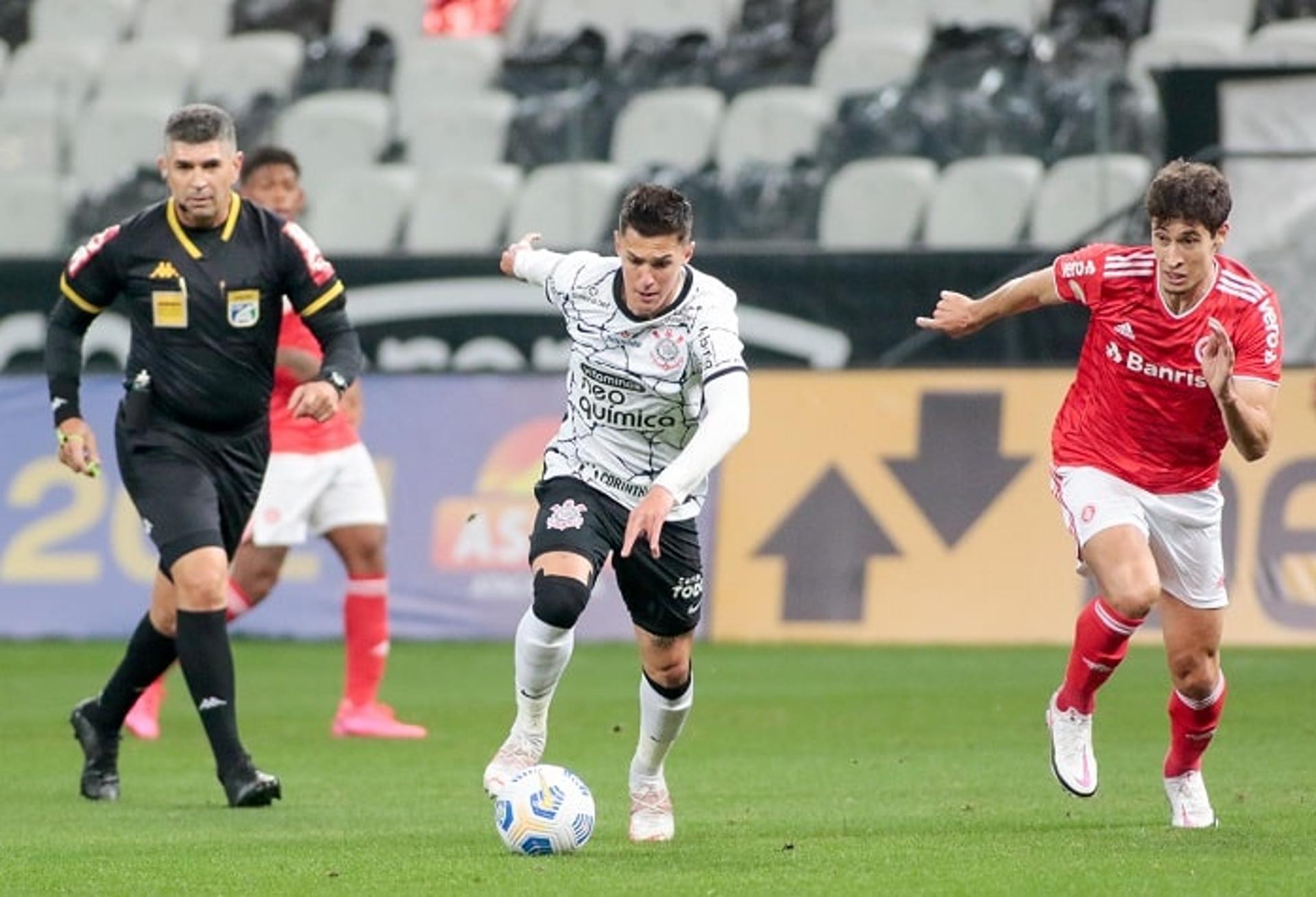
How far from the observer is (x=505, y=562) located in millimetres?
16750

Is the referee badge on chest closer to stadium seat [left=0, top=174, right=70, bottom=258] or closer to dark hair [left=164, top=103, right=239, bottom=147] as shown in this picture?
dark hair [left=164, top=103, right=239, bottom=147]

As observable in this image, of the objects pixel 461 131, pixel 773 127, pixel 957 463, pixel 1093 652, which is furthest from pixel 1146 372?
pixel 461 131

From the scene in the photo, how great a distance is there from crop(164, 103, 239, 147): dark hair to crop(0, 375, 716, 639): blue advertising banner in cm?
733

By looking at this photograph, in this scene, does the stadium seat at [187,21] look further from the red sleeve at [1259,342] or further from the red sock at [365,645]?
the red sleeve at [1259,342]

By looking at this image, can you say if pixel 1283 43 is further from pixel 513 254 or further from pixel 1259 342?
pixel 513 254

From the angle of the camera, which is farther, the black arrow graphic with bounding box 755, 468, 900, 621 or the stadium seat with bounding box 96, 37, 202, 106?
the stadium seat with bounding box 96, 37, 202, 106

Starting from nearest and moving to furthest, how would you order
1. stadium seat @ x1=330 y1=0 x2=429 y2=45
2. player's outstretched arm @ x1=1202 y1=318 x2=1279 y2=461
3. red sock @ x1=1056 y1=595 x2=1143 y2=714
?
player's outstretched arm @ x1=1202 y1=318 x2=1279 y2=461 → red sock @ x1=1056 y1=595 x2=1143 y2=714 → stadium seat @ x1=330 y1=0 x2=429 y2=45

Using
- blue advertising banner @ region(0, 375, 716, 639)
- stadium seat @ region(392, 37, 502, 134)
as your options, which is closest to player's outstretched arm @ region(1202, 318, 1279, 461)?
blue advertising banner @ region(0, 375, 716, 639)

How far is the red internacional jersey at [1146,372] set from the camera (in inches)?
342

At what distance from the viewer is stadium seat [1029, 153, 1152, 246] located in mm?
17531

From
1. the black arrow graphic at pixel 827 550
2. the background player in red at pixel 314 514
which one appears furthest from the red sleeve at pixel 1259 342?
the black arrow graphic at pixel 827 550

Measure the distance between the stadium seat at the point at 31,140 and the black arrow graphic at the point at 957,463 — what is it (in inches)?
281

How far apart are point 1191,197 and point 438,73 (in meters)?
13.7

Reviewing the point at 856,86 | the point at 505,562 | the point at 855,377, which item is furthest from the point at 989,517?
the point at 856,86
